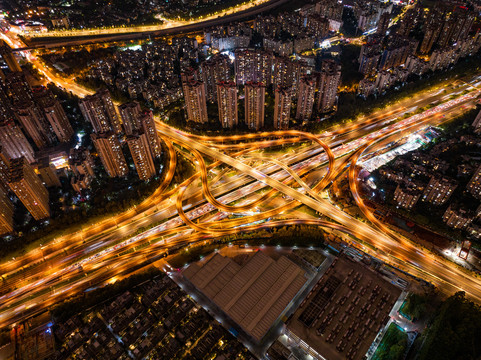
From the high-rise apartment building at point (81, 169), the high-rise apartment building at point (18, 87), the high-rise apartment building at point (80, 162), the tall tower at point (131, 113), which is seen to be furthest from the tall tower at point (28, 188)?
the high-rise apartment building at point (18, 87)

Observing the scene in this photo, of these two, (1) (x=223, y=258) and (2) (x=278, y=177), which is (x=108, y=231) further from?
(2) (x=278, y=177)

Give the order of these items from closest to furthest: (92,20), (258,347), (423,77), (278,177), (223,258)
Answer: (258,347) < (223,258) < (278,177) < (423,77) < (92,20)

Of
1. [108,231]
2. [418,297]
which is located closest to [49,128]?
[108,231]

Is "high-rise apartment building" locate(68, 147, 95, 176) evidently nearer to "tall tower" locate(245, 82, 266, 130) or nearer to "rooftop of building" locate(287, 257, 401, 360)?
"tall tower" locate(245, 82, 266, 130)

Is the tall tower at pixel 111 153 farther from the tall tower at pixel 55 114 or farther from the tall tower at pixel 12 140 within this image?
the tall tower at pixel 12 140

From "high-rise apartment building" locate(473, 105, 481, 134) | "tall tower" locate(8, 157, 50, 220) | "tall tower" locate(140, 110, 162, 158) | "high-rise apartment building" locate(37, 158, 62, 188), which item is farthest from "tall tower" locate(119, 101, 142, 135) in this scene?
"high-rise apartment building" locate(473, 105, 481, 134)

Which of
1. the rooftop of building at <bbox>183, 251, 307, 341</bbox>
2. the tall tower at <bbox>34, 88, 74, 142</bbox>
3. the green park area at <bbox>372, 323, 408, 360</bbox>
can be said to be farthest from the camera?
the tall tower at <bbox>34, 88, 74, 142</bbox>
